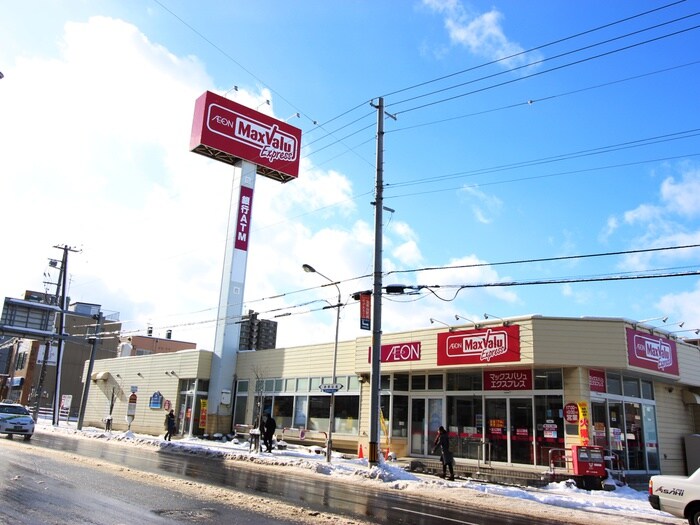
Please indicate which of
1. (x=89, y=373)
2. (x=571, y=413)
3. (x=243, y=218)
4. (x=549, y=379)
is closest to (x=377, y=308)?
(x=549, y=379)

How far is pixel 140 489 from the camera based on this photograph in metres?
12.1

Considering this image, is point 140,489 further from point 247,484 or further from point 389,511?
point 389,511

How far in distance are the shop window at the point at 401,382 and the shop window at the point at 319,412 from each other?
4.97 m

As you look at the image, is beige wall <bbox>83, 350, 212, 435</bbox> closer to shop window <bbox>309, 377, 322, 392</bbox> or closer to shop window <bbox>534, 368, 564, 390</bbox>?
shop window <bbox>309, 377, 322, 392</bbox>

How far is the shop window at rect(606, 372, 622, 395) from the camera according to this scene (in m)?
21.3

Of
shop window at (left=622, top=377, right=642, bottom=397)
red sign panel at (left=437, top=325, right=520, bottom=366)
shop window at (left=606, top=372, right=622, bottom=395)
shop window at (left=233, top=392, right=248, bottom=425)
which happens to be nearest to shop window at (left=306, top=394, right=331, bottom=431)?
shop window at (left=233, top=392, right=248, bottom=425)

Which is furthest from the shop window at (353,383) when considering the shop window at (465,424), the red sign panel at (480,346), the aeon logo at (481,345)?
the aeon logo at (481,345)

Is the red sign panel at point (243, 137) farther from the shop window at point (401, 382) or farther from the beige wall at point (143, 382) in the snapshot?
the shop window at point (401, 382)

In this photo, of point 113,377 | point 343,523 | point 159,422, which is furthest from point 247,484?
point 113,377

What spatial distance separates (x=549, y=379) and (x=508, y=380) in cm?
160

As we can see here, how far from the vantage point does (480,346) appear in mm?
21922

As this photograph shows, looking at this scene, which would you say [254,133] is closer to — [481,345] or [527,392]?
[481,345]

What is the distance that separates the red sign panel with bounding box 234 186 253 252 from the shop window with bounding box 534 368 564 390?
2266cm

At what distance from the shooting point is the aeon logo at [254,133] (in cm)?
4025
